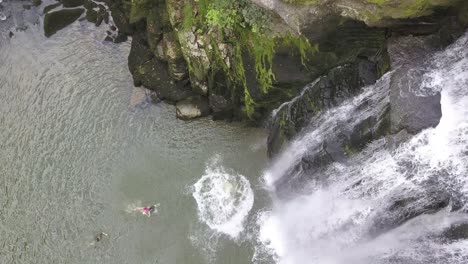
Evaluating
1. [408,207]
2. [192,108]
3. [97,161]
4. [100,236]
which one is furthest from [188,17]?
[408,207]

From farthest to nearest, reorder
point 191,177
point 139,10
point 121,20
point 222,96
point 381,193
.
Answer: point 121,20 < point 139,10 < point 191,177 < point 222,96 < point 381,193

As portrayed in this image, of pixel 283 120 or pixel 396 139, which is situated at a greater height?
pixel 396 139

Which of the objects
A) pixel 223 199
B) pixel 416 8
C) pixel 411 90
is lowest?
pixel 223 199

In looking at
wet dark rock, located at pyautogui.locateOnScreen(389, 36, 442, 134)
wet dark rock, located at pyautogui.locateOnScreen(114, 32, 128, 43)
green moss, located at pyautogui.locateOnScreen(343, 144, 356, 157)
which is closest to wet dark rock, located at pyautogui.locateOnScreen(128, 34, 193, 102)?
wet dark rock, located at pyautogui.locateOnScreen(114, 32, 128, 43)

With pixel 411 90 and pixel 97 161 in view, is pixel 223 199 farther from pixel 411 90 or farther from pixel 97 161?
pixel 411 90

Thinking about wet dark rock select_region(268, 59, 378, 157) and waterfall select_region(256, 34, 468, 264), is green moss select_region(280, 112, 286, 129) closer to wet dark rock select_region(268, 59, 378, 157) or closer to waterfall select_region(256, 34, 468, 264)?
wet dark rock select_region(268, 59, 378, 157)

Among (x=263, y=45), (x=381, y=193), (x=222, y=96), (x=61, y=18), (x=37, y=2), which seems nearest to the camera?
(x=381, y=193)
